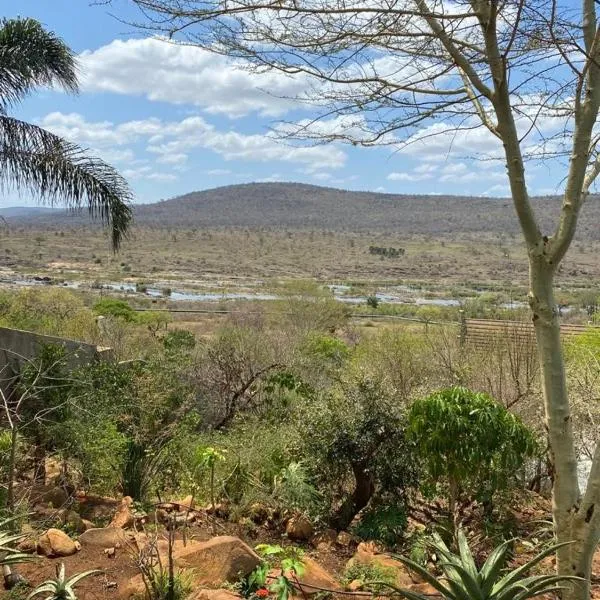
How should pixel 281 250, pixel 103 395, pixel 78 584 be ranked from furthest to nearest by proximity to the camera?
pixel 281 250 → pixel 103 395 → pixel 78 584

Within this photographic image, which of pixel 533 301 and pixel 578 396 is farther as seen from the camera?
pixel 578 396

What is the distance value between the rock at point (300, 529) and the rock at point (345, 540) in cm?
30

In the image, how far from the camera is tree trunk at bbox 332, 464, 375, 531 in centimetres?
726

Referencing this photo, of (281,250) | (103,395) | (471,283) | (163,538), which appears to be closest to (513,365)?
(103,395)

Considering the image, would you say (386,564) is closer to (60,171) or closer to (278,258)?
(60,171)

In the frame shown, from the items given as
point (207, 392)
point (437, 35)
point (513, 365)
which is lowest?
point (207, 392)

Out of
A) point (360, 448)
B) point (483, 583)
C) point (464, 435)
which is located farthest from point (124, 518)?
point (483, 583)

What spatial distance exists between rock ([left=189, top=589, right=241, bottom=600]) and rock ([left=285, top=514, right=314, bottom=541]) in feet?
9.22

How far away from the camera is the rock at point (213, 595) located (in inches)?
159

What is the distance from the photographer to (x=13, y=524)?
495 centimetres

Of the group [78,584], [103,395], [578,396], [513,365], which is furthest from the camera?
[513,365]

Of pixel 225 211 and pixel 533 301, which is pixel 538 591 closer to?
pixel 533 301

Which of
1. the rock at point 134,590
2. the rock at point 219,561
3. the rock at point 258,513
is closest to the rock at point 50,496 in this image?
the rock at point 258,513

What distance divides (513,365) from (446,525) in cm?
518
